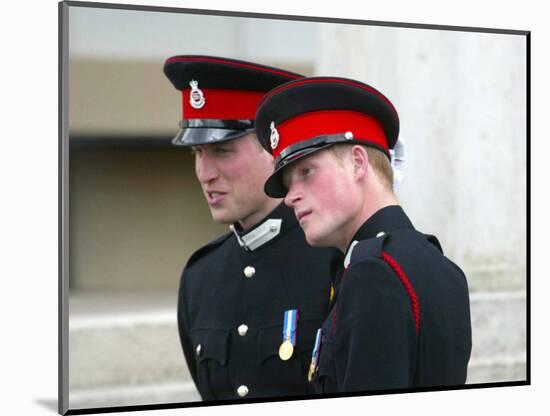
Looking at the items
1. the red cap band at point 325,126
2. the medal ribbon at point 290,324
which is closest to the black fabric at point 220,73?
the red cap band at point 325,126

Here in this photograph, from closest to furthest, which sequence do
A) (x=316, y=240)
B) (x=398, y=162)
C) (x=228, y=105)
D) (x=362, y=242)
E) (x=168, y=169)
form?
(x=362, y=242) → (x=316, y=240) → (x=228, y=105) → (x=168, y=169) → (x=398, y=162)

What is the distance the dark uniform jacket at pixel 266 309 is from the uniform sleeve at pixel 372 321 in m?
0.30

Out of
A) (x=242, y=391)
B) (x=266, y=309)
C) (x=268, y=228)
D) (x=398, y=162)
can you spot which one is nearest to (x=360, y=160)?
(x=268, y=228)

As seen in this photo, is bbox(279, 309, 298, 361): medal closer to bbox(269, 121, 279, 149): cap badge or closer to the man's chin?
the man's chin

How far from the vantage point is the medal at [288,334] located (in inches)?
163

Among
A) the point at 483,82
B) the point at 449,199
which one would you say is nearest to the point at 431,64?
the point at 483,82

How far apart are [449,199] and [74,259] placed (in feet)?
6.08

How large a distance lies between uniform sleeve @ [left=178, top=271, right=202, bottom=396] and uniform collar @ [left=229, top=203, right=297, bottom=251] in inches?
15.3

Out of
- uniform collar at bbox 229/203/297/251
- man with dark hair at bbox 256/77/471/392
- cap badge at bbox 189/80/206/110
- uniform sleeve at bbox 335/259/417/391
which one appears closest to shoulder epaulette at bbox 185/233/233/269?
uniform collar at bbox 229/203/297/251

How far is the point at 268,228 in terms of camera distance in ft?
13.8

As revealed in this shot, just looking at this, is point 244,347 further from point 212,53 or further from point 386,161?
point 212,53

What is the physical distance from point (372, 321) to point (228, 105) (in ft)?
3.66

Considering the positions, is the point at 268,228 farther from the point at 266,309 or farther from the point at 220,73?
the point at 220,73

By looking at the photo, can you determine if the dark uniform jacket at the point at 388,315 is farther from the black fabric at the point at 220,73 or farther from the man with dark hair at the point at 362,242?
the black fabric at the point at 220,73
